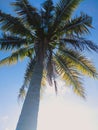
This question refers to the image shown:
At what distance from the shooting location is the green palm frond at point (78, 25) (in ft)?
44.8

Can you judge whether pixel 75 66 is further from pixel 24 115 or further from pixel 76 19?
pixel 24 115

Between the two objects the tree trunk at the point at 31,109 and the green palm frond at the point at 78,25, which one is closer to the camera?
the tree trunk at the point at 31,109

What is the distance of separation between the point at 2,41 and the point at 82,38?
15.0 feet

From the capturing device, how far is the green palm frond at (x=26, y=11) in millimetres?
13902

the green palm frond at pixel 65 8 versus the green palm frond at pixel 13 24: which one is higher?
the green palm frond at pixel 65 8

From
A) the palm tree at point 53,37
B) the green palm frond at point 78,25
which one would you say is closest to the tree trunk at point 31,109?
the palm tree at point 53,37

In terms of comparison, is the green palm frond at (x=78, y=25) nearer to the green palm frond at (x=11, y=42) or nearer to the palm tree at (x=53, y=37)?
the palm tree at (x=53, y=37)

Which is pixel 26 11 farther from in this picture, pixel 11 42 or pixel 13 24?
pixel 11 42

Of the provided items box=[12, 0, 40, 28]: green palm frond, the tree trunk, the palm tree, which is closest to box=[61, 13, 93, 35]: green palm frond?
the palm tree

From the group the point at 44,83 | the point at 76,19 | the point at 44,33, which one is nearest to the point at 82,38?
the point at 76,19

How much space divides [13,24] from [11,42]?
3.97 feet

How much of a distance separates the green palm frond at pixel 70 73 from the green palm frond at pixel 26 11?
2.55 meters

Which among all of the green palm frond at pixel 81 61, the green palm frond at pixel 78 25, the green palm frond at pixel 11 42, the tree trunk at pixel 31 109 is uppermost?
the green palm frond at pixel 78 25

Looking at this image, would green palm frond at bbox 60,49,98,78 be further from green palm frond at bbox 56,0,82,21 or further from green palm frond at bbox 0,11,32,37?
green palm frond at bbox 0,11,32,37
